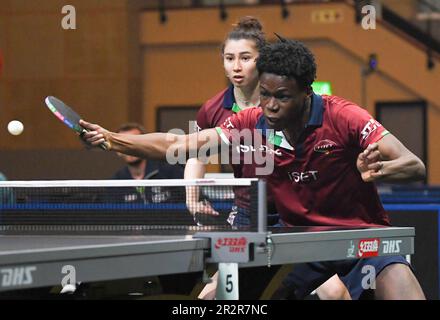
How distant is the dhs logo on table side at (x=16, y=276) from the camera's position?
134 inches

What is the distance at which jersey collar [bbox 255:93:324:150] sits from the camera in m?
5.26

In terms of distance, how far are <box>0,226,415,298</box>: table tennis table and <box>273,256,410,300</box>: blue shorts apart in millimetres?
443

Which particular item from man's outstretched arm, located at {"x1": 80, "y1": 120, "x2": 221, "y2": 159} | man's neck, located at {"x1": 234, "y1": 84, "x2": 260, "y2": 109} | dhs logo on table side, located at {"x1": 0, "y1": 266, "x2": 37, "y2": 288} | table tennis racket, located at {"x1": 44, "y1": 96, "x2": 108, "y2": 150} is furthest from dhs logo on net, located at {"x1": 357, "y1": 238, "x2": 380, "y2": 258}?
man's neck, located at {"x1": 234, "y1": 84, "x2": 260, "y2": 109}

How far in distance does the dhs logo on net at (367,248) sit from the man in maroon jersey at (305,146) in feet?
1.07

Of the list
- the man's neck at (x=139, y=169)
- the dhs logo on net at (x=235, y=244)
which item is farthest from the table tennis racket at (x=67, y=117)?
the man's neck at (x=139, y=169)

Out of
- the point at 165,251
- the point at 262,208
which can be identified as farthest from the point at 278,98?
the point at 165,251

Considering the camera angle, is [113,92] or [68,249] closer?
[68,249]

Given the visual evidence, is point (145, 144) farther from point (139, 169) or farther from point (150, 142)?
point (139, 169)

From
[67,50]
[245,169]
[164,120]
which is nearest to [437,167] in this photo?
[164,120]

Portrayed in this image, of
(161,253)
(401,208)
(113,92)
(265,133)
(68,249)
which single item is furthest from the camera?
(113,92)

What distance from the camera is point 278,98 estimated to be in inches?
202
